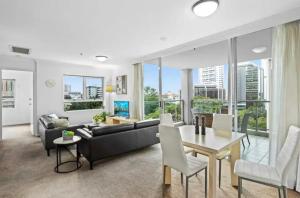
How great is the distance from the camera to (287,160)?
1.62 meters

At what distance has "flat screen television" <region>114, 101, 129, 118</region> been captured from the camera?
6107 mm

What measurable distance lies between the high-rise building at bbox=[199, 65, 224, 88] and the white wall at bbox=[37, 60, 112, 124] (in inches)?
178

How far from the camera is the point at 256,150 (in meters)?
3.44

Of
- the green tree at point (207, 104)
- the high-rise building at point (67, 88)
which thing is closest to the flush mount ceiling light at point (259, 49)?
the green tree at point (207, 104)

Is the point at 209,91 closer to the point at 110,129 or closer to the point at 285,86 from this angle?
the point at 285,86

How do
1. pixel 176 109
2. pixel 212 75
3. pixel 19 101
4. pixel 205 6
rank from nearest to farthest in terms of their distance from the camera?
pixel 205 6
pixel 212 75
pixel 176 109
pixel 19 101

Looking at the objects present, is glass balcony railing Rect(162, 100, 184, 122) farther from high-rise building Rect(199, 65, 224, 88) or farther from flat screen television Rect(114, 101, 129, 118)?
flat screen television Rect(114, 101, 129, 118)

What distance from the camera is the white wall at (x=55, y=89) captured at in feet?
18.0

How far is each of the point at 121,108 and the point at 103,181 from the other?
3907 millimetres

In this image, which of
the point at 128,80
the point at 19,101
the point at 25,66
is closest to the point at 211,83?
the point at 128,80

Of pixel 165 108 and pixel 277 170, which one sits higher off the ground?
pixel 165 108

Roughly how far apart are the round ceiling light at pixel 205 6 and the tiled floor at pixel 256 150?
2.85 meters

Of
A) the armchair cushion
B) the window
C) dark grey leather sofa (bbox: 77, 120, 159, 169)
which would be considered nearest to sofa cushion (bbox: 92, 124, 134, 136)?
dark grey leather sofa (bbox: 77, 120, 159, 169)

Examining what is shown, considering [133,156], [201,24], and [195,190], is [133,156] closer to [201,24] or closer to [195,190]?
[195,190]
